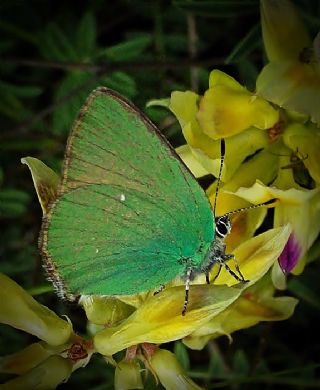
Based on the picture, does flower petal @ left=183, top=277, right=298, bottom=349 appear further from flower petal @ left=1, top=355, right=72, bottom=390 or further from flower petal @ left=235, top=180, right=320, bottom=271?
flower petal @ left=1, top=355, right=72, bottom=390

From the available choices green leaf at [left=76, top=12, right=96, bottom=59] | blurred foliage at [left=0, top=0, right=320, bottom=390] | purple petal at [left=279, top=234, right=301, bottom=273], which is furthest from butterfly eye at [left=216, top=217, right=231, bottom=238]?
green leaf at [left=76, top=12, right=96, bottom=59]

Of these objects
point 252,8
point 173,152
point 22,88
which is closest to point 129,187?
point 173,152

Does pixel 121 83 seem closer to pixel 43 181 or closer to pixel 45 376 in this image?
pixel 43 181

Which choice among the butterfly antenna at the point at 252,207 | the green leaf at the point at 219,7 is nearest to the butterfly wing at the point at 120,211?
the butterfly antenna at the point at 252,207

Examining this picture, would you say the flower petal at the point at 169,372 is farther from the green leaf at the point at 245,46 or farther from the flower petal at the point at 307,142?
the green leaf at the point at 245,46

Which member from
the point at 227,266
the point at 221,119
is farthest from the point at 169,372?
the point at 221,119

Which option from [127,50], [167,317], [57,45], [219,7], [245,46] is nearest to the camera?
[167,317]

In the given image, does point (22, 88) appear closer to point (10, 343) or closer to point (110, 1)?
point (110, 1)
